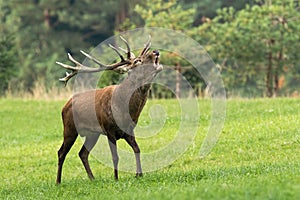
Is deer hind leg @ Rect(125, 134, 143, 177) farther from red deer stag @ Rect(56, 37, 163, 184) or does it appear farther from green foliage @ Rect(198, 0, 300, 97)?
green foliage @ Rect(198, 0, 300, 97)

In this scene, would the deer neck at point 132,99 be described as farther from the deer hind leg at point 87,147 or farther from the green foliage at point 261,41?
the green foliage at point 261,41

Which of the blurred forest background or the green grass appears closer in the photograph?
the green grass

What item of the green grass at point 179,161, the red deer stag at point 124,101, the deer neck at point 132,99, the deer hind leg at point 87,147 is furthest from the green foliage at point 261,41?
the deer neck at point 132,99

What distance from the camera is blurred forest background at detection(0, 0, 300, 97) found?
30188mm

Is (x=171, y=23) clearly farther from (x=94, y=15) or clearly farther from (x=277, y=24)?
(x=94, y=15)

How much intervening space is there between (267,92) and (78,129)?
19228 mm

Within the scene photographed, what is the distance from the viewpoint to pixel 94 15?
52.1 m

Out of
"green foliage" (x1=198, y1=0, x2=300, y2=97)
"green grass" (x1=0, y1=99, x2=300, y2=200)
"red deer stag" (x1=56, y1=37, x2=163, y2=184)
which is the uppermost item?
"green foliage" (x1=198, y1=0, x2=300, y2=97)

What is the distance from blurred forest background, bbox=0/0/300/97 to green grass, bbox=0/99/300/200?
6062 millimetres

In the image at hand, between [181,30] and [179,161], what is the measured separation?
66.0 ft

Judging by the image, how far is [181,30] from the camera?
33938mm

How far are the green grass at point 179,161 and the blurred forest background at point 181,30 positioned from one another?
6062 mm

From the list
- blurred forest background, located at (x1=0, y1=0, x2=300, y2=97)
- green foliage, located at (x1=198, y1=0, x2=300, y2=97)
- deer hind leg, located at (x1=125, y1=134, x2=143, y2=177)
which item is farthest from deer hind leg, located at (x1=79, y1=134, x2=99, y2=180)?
green foliage, located at (x1=198, y1=0, x2=300, y2=97)

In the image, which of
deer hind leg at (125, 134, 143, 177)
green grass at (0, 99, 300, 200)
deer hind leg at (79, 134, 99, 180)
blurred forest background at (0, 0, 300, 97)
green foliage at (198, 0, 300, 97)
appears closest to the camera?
green grass at (0, 99, 300, 200)
